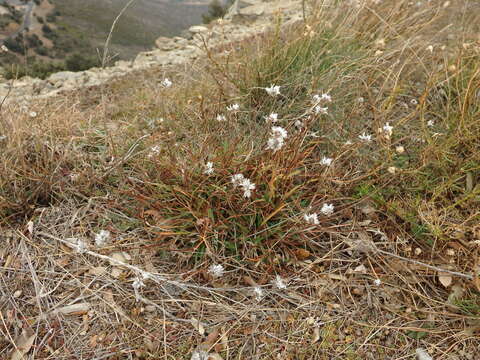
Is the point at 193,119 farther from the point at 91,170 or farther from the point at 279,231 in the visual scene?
the point at 279,231

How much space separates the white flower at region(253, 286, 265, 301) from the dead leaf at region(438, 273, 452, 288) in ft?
2.95

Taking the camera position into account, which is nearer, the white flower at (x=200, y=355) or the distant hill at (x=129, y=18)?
the white flower at (x=200, y=355)

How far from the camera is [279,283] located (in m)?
1.47

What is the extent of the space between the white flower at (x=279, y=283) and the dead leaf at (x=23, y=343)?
1119 millimetres

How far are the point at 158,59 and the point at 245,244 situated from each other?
5.08 meters

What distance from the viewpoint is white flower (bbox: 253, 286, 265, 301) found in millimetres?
1411

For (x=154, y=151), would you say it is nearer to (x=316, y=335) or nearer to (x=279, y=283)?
(x=279, y=283)

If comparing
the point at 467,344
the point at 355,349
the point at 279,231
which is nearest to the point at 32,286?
the point at 279,231

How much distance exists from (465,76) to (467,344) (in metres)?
1.76

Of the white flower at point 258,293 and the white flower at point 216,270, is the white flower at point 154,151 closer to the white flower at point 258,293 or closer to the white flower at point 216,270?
the white flower at point 216,270

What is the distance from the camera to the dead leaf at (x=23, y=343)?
1326 mm

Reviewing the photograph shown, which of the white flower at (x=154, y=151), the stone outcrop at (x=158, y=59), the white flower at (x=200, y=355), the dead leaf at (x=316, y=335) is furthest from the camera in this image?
the stone outcrop at (x=158, y=59)

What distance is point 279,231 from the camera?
1611mm

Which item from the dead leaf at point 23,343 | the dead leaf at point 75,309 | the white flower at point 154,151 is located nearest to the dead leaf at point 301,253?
the white flower at point 154,151
